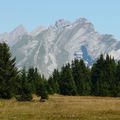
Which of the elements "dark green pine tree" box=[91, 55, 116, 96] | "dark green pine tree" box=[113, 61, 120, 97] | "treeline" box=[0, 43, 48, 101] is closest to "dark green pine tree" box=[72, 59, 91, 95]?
"dark green pine tree" box=[91, 55, 116, 96]

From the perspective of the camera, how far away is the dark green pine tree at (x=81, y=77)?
134125 millimetres

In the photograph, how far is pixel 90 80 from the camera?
5669 inches

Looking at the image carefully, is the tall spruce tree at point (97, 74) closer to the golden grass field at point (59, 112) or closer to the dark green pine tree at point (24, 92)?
the dark green pine tree at point (24, 92)

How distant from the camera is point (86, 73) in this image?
477ft

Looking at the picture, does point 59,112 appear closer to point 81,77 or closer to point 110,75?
point 110,75

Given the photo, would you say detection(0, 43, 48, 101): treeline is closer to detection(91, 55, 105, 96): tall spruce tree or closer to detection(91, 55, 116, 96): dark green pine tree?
detection(91, 55, 116, 96): dark green pine tree

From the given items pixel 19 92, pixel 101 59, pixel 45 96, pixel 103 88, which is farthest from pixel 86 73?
pixel 19 92

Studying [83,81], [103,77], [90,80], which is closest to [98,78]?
[103,77]

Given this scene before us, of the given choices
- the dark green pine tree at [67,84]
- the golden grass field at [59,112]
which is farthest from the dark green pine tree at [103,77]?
the golden grass field at [59,112]

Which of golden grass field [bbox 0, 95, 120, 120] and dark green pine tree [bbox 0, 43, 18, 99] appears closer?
golden grass field [bbox 0, 95, 120, 120]

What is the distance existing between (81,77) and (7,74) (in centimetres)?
6381

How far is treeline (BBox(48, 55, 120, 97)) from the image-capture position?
126 meters

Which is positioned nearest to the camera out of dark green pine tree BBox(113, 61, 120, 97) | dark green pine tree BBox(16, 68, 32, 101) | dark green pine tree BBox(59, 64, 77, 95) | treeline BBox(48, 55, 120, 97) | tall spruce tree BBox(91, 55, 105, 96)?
dark green pine tree BBox(16, 68, 32, 101)

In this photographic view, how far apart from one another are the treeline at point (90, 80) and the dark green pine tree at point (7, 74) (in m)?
45.7
